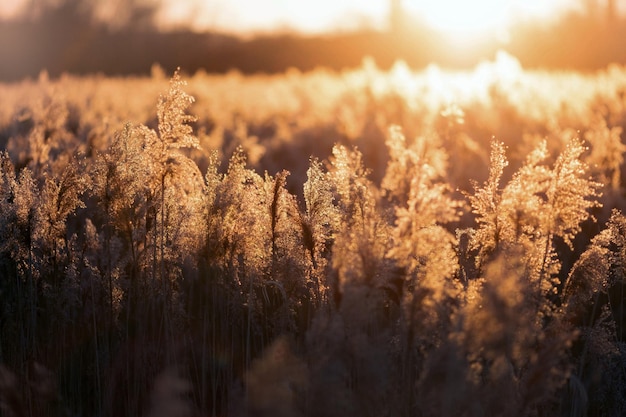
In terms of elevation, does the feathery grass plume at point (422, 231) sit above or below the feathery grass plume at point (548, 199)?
below

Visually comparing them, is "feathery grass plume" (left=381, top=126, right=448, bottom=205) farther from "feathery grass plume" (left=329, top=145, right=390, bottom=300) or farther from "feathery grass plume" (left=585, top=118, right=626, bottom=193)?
"feathery grass plume" (left=585, top=118, right=626, bottom=193)

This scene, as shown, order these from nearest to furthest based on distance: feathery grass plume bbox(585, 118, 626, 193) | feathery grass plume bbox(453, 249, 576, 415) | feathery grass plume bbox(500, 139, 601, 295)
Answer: feathery grass plume bbox(453, 249, 576, 415)
feathery grass plume bbox(500, 139, 601, 295)
feathery grass plume bbox(585, 118, 626, 193)

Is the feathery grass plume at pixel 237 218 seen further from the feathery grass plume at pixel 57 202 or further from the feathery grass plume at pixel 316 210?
the feathery grass plume at pixel 57 202

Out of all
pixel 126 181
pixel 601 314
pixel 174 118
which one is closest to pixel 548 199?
pixel 601 314

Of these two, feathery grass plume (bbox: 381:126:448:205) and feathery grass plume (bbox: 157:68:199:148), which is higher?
feathery grass plume (bbox: 157:68:199:148)

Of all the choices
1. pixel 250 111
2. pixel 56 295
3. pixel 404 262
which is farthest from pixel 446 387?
pixel 250 111

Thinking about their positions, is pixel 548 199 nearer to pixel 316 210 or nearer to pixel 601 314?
pixel 601 314

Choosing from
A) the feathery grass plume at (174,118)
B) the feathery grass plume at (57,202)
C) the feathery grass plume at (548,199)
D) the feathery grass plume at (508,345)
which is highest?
the feathery grass plume at (174,118)

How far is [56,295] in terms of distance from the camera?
4.30 meters

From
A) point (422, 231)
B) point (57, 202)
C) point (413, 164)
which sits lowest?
point (422, 231)

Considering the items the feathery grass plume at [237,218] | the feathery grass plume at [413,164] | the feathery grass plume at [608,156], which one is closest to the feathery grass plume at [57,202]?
the feathery grass plume at [237,218]

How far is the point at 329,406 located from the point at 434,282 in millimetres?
537

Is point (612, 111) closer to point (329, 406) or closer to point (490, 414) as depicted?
point (490, 414)

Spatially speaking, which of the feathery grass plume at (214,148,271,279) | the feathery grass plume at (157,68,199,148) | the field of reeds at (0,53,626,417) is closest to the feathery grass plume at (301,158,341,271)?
the field of reeds at (0,53,626,417)
